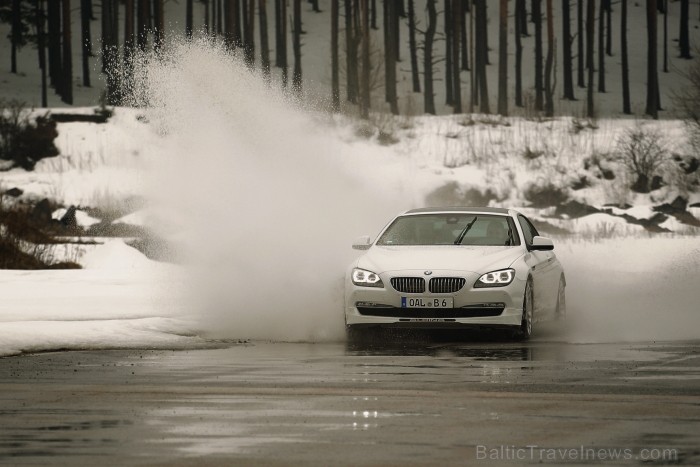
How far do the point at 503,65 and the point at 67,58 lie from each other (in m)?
20.8

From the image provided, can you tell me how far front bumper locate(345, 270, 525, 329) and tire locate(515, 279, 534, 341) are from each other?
0.16 m

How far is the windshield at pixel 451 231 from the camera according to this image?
18.3m

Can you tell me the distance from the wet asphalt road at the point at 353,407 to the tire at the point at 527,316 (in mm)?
1144

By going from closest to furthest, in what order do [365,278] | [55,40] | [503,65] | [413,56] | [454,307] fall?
[454,307], [365,278], [503,65], [55,40], [413,56]

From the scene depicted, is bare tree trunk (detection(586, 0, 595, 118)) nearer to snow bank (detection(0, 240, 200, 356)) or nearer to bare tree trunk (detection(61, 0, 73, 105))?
bare tree trunk (detection(61, 0, 73, 105))

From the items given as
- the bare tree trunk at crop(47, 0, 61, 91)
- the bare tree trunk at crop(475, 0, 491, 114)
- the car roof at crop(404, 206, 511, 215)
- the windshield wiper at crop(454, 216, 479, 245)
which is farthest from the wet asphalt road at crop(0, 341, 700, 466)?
the bare tree trunk at crop(47, 0, 61, 91)

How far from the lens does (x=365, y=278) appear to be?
17.2m

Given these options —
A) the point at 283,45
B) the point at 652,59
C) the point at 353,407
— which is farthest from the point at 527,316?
the point at 283,45

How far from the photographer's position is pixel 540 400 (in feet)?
36.4

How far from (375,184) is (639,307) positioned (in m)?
34.2

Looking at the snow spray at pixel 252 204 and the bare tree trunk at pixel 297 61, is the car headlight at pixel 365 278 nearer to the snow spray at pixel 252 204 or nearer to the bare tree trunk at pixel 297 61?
the snow spray at pixel 252 204

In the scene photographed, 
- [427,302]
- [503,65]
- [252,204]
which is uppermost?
[503,65]

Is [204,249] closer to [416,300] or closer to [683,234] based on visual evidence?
[416,300]

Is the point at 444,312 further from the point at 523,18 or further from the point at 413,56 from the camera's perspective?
the point at 523,18
